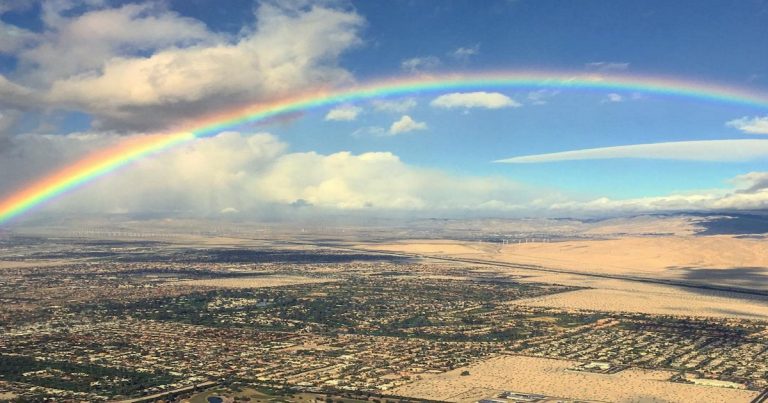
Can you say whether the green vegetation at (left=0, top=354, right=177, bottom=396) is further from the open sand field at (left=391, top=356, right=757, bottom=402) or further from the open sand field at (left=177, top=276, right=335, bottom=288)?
the open sand field at (left=177, top=276, right=335, bottom=288)

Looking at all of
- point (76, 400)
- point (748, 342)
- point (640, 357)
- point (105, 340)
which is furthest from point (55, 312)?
point (748, 342)

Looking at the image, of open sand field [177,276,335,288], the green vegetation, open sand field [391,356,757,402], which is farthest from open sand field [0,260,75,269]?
open sand field [391,356,757,402]

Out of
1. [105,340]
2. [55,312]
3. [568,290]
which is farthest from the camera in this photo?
[568,290]

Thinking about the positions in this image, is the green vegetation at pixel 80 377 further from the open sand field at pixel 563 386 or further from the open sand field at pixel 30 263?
the open sand field at pixel 30 263

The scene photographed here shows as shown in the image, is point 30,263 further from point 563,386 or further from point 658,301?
point 563,386

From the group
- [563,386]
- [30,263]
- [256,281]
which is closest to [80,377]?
[563,386]

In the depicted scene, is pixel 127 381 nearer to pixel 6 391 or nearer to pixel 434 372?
pixel 6 391
